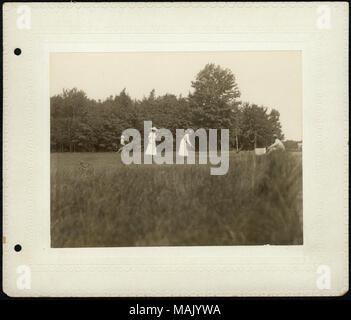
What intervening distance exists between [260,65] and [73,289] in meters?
2.35

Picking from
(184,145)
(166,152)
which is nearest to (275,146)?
(184,145)

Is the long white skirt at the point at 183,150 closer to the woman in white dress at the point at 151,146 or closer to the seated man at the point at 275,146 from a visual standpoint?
the woman in white dress at the point at 151,146

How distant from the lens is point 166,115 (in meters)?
2.53

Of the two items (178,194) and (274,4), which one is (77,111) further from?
(274,4)

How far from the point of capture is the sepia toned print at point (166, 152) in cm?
254

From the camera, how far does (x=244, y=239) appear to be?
2559 mm

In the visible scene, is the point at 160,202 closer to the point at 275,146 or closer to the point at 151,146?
the point at 151,146

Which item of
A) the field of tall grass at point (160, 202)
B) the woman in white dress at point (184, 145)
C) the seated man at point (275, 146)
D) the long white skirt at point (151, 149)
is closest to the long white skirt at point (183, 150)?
the woman in white dress at point (184, 145)

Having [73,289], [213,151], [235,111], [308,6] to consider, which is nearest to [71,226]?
[73,289]

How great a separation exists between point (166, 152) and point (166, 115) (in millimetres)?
294

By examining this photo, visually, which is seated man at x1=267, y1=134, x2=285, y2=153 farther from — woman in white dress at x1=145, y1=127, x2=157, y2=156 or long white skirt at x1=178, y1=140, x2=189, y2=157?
woman in white dress at x1=145, y1=127, x2=157, y2=156

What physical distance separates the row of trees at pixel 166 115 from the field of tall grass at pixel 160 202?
13 cm

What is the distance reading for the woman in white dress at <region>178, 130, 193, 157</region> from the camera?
2.54 meters

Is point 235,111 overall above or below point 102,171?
above
